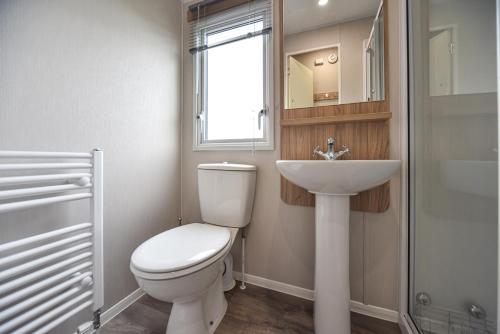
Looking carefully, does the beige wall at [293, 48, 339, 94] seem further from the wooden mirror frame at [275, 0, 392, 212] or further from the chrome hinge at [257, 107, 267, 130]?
the chrome hinge at [257, 107, 267, 130]

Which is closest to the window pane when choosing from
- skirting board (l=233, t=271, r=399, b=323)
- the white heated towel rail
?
the white heated towel rail

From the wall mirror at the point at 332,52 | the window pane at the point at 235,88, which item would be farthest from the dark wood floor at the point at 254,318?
the wall mirror at the point at 332,52

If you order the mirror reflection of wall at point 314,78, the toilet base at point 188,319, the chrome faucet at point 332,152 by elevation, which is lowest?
the toilet base at point 188,319

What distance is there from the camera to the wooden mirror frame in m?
1.08

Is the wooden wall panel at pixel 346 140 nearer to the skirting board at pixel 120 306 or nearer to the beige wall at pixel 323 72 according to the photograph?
the beige wall at pixel 323 72

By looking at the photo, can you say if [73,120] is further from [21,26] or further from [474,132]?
[474,132]

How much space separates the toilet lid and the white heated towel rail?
254 mm

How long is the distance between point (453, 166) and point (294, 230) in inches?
31.5

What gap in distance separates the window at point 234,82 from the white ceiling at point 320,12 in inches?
6.0

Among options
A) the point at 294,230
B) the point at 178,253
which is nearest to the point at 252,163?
the point at 294,230

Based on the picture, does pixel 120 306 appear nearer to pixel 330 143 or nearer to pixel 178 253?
pixel 178 253

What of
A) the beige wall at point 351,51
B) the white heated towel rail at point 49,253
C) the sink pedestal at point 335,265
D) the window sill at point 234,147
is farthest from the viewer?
the window sill at point 234,147

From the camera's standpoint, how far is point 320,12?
3.93ft

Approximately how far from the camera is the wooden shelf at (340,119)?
1.04m
